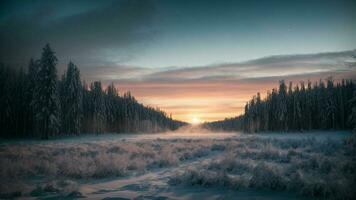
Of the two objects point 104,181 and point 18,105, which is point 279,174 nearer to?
point 104,181

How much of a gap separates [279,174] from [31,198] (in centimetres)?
881

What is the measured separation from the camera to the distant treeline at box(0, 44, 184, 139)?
4247 centimetres

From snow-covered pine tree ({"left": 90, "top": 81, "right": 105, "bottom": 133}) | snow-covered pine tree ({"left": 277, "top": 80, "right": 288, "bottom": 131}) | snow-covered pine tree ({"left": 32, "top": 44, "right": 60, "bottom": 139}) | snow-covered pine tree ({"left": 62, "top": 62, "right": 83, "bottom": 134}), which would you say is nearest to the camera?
snow-covered pine tree ({"left": 32, "top": 44, "right": 60, "bottom": 139})

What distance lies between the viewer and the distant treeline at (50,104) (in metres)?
42.5

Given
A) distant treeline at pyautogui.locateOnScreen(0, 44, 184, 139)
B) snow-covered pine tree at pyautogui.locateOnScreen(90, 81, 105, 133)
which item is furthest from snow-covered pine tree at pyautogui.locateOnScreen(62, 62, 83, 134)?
snow-covered pine tree at pyautogui.locateOnScreen(90, 81, 105, 133)

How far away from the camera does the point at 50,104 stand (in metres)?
42.5

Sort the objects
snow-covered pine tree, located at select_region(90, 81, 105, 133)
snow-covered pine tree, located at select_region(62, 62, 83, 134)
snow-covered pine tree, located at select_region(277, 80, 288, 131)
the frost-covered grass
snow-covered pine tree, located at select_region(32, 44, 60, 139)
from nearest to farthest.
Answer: the frost-covered grass < snow-covered pine tree, located at select_region(32, 44, 60, 139) < snow-covered pine tree, located at select_region(62, 62, 83, 134) < snow-covered pine tree, located at select_region(90, 81, 105, 133) < snow-covered pine tree, located at select_region(277, 80, 288, 131)

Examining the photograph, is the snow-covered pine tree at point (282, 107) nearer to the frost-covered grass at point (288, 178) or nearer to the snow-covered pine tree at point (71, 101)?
the snow-covered pine tree at point (71, 101)

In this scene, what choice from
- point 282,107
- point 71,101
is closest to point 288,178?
point 71,101

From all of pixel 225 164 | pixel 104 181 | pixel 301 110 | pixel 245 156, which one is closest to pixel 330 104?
pixel 301 110

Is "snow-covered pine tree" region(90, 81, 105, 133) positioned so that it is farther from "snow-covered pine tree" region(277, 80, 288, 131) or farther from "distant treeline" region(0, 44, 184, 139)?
"snow-covered pine tree" region(277, 80, 288, 131)

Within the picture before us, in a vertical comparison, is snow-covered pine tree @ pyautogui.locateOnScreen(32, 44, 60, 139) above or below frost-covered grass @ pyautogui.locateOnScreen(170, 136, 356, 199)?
above

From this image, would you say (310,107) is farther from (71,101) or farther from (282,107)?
(71,101)

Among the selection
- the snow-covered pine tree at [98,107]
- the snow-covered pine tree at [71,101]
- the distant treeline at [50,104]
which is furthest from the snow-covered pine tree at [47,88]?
the snow-covered pine tree at [98,107]
